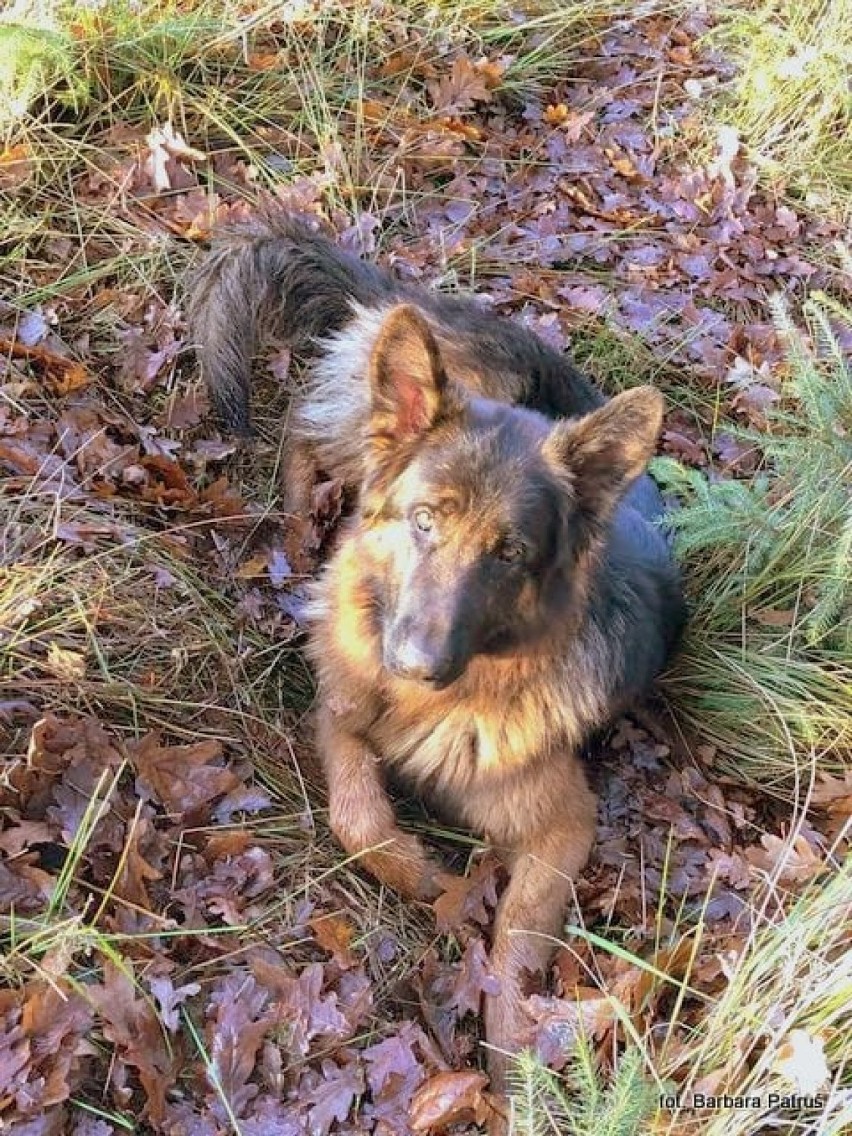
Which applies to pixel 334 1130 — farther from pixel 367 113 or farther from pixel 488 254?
pixel 367 113

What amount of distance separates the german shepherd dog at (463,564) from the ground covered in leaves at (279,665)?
0.19 m

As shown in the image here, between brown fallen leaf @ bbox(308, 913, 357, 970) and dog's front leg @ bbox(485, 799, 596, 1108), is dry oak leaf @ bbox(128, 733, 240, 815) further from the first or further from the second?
dog's front leg @ bbox(485, 799, 596, 1108)

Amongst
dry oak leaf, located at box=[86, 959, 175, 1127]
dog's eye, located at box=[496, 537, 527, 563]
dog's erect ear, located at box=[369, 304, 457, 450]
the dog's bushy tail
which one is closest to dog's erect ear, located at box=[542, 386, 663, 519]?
dog's eye, located at box=[496, 537, 527, 563]

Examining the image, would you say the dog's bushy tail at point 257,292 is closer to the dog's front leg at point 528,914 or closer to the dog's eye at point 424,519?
the dog's eye at point 424,519

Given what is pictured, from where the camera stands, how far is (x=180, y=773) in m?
3.59

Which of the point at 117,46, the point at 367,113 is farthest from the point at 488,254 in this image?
the point at 117,46

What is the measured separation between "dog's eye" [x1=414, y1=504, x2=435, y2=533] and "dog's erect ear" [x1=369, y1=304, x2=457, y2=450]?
0.25 m

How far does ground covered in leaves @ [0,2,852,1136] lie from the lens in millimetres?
3002

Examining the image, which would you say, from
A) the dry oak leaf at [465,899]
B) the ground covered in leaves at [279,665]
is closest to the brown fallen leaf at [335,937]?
the ground covered in leaves at [279,665]

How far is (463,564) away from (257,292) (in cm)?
185

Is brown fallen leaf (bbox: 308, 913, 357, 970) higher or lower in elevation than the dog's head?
lower

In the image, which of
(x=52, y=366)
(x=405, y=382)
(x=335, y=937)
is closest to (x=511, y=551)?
(x=405, y=382)

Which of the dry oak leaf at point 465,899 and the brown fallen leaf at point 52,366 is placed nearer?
the dry oak leaf at point 465,899

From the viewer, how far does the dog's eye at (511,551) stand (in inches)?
128
